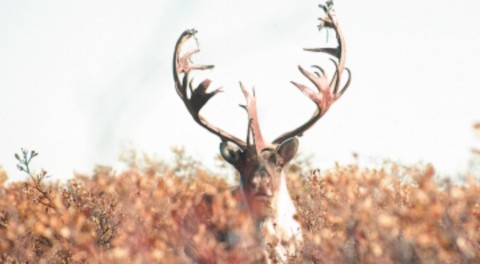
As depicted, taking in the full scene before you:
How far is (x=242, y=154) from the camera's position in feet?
32.2

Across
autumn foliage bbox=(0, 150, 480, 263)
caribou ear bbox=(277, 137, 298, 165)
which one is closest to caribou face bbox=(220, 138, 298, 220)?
caribou ear bbox=(277, 137, 298, 165)

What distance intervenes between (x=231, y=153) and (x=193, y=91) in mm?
1278

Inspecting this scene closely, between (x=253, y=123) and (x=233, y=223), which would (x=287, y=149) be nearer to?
(x=253, y=123)

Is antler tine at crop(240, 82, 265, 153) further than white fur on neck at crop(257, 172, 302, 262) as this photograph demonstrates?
Yes

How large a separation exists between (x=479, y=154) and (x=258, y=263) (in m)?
3.66

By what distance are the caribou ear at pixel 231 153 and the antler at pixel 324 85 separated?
1.67 feet

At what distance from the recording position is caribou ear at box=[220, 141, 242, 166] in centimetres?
982

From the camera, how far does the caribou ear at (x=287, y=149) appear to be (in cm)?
977

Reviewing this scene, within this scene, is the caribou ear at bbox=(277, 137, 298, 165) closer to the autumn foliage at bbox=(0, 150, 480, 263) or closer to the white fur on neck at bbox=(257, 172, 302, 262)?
the white fur on neck at bbox=(257, 172, 302, 262)

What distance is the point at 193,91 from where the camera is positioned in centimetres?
1083

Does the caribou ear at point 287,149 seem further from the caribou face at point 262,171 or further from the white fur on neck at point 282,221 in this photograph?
the white fur on neck at point 282,221

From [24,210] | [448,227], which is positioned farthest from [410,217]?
[24,210]

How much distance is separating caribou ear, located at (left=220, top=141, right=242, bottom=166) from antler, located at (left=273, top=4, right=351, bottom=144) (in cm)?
51

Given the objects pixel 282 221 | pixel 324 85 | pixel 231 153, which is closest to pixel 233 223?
pixel 282 221
